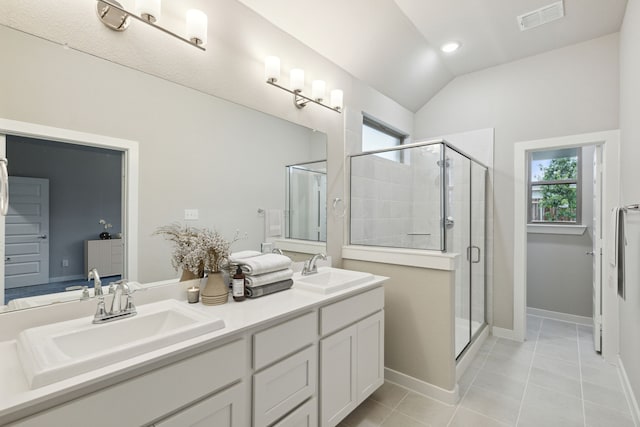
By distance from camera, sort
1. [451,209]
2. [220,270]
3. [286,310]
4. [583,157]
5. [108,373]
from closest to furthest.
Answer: [108,373]
[286,310]
[220,270]
[451,209]
[583,157]

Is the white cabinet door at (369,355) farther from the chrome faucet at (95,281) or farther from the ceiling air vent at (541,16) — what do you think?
the ceiling air vent at (541,16)

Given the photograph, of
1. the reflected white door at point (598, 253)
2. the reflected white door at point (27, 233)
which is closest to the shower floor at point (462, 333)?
the reflected white door at point (598, 253)

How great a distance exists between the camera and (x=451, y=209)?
262 centimetres

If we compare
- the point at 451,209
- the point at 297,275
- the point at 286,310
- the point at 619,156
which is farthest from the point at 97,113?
the point at 619,156

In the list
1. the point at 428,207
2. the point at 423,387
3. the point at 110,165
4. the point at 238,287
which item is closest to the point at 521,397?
the point at 423,387

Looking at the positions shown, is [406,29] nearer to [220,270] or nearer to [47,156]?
[220,270]

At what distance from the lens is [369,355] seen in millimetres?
2031

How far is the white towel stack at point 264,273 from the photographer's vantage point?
1.68 metres

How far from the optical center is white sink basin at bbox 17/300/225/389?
88 centimetres

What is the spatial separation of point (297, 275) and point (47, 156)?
150cm

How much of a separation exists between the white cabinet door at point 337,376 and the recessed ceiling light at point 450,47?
277cm

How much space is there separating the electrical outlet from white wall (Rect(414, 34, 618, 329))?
3.05 metres

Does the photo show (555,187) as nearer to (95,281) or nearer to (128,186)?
(128,186)

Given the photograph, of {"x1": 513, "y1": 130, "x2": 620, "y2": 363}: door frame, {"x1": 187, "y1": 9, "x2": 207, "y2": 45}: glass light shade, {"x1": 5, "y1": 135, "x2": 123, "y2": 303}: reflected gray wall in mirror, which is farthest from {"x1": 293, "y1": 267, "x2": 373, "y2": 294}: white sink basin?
{"x1": 513, "y1": 130, "x2": 620, "y2": 363}: door frame
